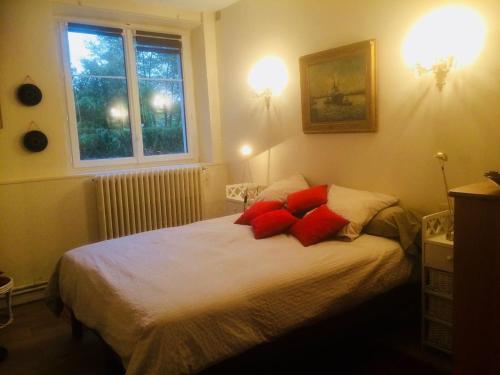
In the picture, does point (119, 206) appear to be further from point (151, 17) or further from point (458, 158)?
point (458, 158)

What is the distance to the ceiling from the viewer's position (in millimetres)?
3910

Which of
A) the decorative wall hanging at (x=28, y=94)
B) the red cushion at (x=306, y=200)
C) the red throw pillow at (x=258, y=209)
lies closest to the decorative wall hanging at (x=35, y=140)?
the decorative wall hanging at (x=28, y=94)

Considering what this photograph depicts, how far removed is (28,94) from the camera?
3.38m

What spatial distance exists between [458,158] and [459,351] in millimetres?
1239

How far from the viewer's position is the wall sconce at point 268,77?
11.8 ft

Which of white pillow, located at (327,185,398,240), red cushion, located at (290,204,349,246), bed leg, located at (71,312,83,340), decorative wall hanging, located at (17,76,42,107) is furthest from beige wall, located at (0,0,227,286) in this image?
white pillow, located at (327,185,398,240)

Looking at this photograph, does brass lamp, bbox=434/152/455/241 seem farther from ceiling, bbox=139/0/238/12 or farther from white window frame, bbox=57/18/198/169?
white window frame, bbox=57/18/198/169

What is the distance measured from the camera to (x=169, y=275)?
208cm

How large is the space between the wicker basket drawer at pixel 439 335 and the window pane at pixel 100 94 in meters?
3.20

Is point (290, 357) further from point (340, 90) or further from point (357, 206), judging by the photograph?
point (340, 90)

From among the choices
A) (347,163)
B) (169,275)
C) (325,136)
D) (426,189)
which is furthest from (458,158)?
(169,275)

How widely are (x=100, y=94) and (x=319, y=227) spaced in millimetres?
2680

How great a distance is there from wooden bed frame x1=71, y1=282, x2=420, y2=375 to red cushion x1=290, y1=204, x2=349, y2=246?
48 cm

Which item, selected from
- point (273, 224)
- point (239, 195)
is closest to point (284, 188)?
point (273, 224)
